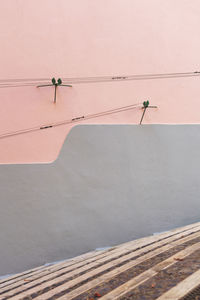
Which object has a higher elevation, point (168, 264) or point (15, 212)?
point (15, 212)

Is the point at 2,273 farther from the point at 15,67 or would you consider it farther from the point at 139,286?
the point at 15,67

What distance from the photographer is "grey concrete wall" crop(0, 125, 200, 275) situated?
16.2 feet

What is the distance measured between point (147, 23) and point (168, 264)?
14.8ft

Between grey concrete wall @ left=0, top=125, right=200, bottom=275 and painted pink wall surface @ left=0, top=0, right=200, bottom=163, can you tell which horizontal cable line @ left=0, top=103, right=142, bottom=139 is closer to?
painted pink wall surface @ left=0, top=0, right=200, bottom=163

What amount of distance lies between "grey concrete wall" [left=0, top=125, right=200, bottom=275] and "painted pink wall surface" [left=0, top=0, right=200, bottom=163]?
0.87 ft

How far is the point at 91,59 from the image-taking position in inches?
223

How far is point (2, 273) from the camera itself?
4.81m

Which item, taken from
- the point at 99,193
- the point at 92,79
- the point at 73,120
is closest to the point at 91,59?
the point at 92,79

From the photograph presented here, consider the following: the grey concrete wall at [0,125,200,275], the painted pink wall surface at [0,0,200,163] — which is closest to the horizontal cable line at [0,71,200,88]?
the painted pink wall surface at [0,0,200,163]

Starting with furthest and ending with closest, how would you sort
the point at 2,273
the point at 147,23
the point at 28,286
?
the point at 147,23, the point at 2,273, the point at 28,286

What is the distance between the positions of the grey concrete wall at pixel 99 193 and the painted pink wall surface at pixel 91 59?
267 mm

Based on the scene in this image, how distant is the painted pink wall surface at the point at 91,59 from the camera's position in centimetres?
526

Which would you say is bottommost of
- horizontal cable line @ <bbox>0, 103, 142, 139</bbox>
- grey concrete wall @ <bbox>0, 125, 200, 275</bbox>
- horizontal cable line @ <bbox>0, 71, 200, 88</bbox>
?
grey concrete wall @ <bbox>0, 125, 200, 275</bbox>

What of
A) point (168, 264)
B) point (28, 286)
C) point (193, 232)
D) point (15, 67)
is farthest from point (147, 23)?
point (28, 286)
